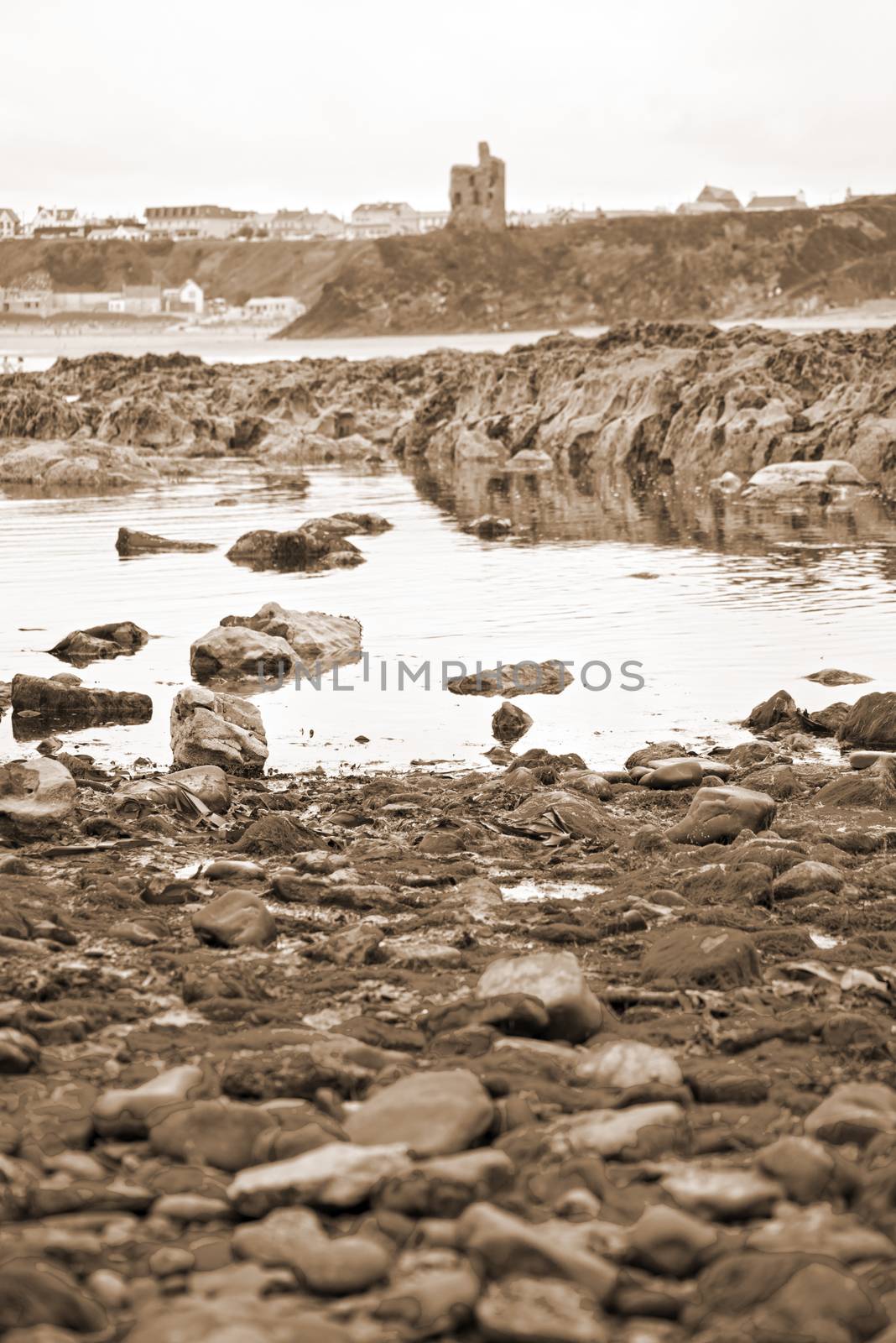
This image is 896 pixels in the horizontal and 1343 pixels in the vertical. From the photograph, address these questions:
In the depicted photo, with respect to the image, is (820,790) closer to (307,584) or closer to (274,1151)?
(274,1151)

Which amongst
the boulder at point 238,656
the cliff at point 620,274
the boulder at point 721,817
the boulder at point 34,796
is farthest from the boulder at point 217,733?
the cliff at point 620,274

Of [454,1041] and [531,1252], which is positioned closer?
[531,1252]

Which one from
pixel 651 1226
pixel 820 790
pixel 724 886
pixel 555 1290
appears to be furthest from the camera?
pixel 820 790

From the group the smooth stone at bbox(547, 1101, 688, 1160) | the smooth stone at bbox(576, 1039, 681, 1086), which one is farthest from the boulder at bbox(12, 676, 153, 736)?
the smooth stone at bbox(547, 1101, 688, 1160)

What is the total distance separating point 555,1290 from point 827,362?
42.9 m

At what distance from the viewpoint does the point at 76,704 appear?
1245cm

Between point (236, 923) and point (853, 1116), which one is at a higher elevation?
point (853, 1116)

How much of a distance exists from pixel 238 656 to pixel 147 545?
32.4 ft

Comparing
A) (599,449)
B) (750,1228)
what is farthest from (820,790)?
(599,449)

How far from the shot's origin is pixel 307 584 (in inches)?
777

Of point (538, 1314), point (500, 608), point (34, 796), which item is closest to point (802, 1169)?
point (538, 1314)

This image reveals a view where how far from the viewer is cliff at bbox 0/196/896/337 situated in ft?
599

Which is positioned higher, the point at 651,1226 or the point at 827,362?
the point at 827,362

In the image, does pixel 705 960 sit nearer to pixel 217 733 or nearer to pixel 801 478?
pixel 217 733
